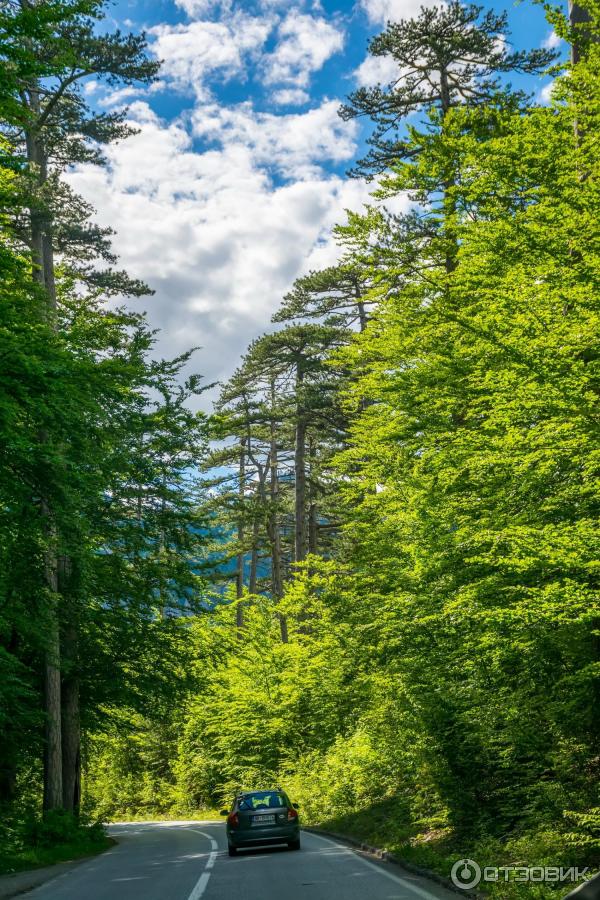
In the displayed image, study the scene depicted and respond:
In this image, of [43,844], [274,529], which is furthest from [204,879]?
[274,529]

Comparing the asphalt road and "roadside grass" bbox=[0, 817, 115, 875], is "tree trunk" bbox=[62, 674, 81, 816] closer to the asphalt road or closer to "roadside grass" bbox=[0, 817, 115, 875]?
"roadside grass" bbox=[0, 817, 115, 875]

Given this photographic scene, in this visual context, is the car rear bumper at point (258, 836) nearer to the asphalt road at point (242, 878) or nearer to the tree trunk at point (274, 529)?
the asphalt road at point (242, 878)

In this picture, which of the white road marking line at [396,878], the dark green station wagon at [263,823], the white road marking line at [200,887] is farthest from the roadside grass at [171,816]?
the white road marking line at [200,887]

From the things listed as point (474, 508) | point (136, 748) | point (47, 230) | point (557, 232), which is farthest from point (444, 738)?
point (136, 748)

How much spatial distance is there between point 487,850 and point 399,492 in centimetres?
837

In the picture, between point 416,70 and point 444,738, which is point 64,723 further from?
point 416,70

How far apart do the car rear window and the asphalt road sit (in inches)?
37.5

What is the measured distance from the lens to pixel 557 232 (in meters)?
10.3

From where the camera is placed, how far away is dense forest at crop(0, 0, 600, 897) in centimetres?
1048

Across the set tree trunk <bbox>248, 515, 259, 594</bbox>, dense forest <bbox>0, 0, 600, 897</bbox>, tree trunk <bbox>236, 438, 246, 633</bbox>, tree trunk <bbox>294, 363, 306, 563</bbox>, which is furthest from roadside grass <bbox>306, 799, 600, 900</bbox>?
tree trunk <bbox>236, 438, 246, 633</bbox>

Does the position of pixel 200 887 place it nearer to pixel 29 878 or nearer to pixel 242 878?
pixel 242 878

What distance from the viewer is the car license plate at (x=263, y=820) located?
17906mm

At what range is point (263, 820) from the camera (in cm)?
1792

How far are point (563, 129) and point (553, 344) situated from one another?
10.6 ft
